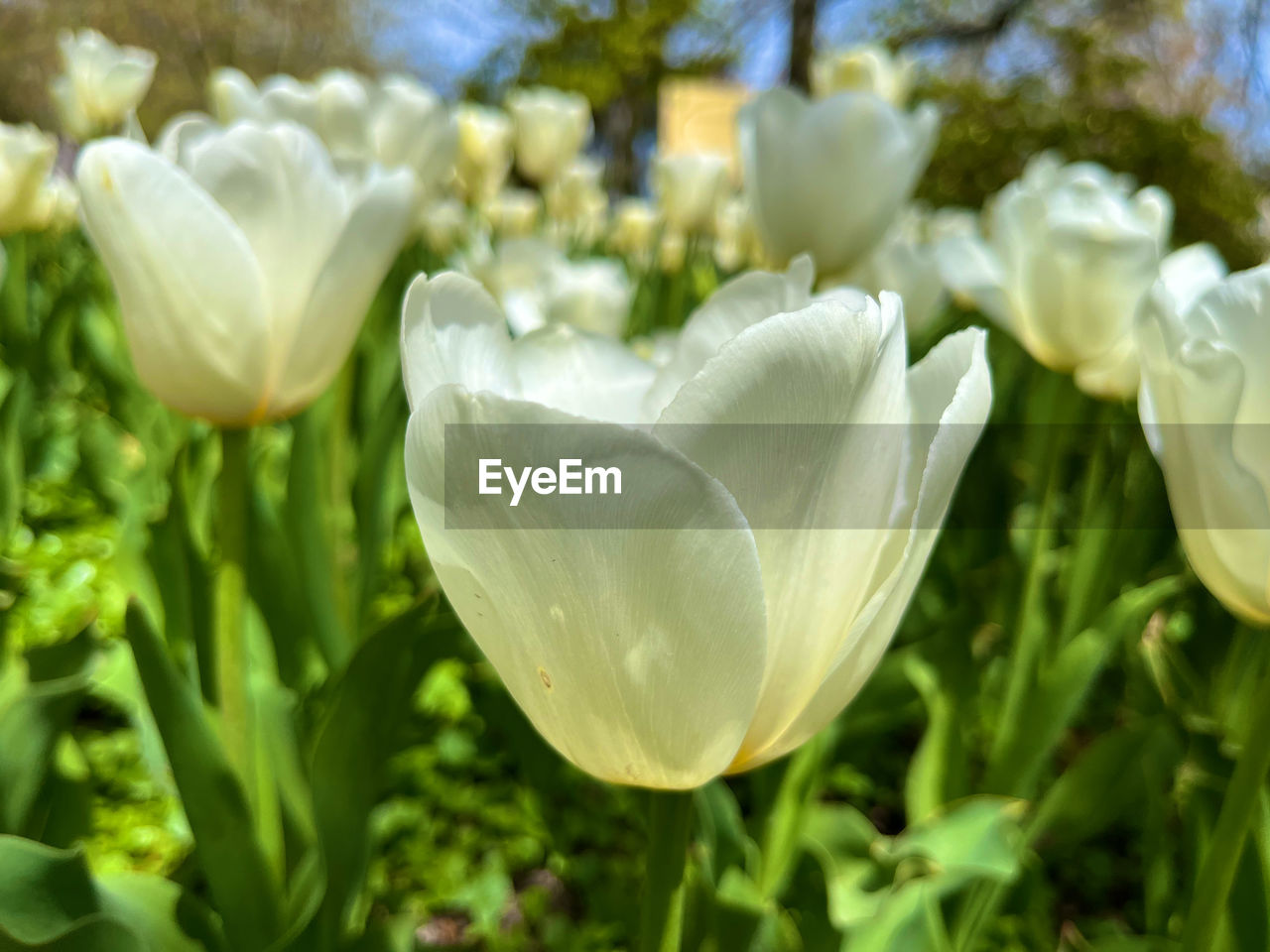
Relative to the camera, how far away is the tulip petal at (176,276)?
0.70 meters

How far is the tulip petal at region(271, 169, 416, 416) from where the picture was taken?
31.0 inches

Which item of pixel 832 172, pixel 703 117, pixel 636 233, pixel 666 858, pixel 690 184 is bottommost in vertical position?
pixel 703 117

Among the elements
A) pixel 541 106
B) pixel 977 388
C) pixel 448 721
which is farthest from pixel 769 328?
pixel 541 106

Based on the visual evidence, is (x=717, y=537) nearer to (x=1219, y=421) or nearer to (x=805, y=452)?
(x=805, y=452)

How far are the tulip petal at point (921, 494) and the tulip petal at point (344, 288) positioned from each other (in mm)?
489

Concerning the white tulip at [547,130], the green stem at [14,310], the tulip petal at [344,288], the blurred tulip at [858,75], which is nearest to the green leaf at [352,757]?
the tulip petal at [344,288]

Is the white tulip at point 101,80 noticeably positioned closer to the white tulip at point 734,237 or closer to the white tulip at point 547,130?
the white tulip at point 547,130

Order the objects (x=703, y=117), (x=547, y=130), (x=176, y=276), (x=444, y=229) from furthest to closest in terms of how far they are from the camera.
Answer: (x=703, y=117), (x=547, y=130), (x=444, y=229), (x=176, y=276)

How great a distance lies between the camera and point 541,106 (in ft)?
10.4

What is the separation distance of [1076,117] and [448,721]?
471 centimetres

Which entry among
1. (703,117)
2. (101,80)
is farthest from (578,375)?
(703,117)

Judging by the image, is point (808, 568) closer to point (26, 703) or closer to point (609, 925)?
point (26, 703)

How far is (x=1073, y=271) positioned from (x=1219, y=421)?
0.61 metres

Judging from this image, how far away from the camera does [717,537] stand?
0.41 meters
